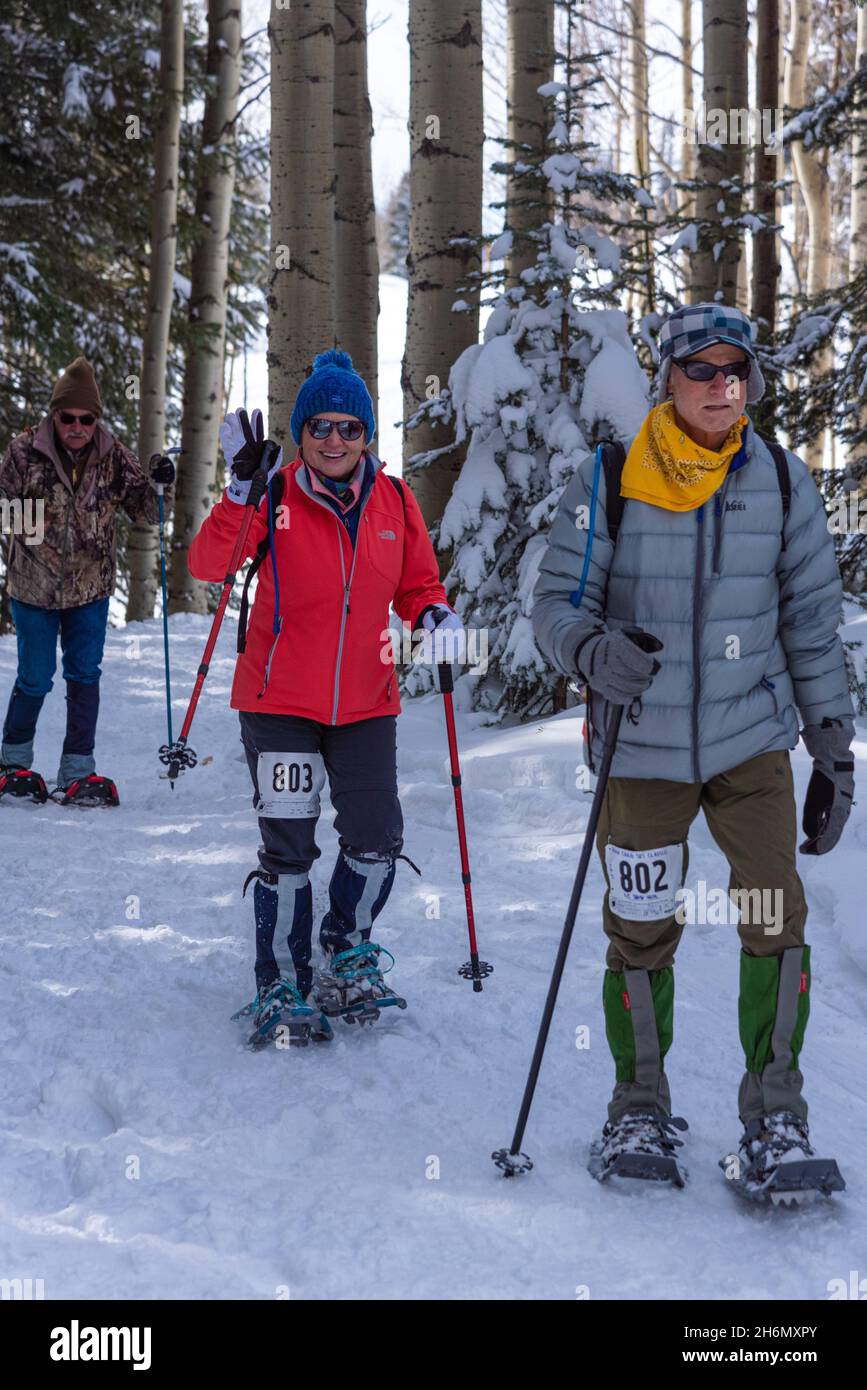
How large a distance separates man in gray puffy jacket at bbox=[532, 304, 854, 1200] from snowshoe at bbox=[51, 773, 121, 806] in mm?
4490

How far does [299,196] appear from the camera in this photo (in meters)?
7.95

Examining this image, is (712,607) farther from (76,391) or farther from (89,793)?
(89,793)

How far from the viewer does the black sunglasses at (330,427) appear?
3951mm

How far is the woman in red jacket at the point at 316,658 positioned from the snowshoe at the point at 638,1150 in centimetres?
106

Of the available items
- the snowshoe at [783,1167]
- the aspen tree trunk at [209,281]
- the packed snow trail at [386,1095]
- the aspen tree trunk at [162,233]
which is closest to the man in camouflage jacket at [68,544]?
the packed snow trail at [386,1095]

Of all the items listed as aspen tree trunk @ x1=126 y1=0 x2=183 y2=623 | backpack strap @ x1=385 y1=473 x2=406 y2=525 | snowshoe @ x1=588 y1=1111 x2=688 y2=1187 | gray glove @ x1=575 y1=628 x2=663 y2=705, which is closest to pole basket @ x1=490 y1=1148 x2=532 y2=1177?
snowshoe @ x1=588 y1=1111 x2=688 y2=1187

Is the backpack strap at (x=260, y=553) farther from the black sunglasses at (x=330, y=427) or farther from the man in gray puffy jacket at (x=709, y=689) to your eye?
the man in gray puffy jacket at (x=709, y=689)

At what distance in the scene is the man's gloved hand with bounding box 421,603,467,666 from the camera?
4031 millimetres

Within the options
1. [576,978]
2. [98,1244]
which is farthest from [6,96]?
[98,1244]

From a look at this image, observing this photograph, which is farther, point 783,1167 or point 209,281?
point 209,281

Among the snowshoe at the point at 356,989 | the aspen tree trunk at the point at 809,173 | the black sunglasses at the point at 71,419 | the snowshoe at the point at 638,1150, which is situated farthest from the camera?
the aspen tree trunk at the point at 809,173

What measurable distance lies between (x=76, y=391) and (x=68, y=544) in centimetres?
84

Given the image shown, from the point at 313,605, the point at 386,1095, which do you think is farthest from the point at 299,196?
the point at 386,1095

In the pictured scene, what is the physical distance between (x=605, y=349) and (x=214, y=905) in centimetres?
434
